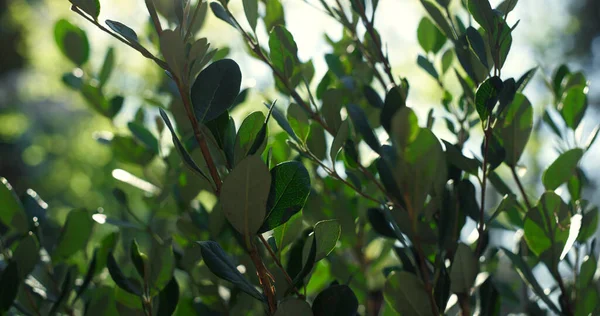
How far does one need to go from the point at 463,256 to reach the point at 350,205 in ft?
0.86

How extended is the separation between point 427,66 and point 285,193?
315 mm

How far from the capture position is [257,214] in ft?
1.21

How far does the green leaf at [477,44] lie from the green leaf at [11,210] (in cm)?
46

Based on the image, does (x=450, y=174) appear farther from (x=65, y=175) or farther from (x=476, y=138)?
(x=65, y=175)

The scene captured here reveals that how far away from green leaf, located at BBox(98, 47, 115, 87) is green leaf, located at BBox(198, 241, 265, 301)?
1.71 ft

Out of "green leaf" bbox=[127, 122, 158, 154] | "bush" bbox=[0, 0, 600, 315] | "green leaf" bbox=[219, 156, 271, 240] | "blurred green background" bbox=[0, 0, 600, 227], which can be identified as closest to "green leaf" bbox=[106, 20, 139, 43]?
"bush" bbox=[0, 0, 600, 315]

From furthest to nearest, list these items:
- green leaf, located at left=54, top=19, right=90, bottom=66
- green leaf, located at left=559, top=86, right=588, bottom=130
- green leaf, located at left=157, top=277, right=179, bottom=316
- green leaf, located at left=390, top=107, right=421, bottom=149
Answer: green leaf, located at left=54, top=19, right=90, bottom=66 < green leaf, located at left=559, top=86, right=588, bottom=130 < green leaf, located at left=157, top=277, right=179, bottom=316 < green leaf, located at left=390, top=107, right=421, bottom=149


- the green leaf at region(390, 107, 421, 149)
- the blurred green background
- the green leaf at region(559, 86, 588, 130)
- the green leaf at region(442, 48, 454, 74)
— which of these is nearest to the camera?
the green leaf at region(390, 107, 421, 149)

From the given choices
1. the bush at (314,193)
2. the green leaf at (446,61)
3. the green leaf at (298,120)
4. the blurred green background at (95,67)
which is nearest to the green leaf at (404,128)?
the bush at (314,193)

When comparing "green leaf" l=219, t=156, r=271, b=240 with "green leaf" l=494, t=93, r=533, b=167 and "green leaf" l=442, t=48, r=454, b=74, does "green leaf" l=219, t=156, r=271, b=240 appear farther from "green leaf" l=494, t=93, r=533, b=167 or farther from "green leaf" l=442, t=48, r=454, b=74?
"green leaf" l=442, t=48, r=454, b=74

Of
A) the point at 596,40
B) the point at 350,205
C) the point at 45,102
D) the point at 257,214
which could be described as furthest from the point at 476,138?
the point at 45,102

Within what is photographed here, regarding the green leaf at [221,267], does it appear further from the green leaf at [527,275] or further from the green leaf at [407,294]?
the green leaf at [527,275]

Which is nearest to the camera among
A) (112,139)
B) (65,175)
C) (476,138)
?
(112,139)

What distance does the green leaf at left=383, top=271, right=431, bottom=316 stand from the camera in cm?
41
